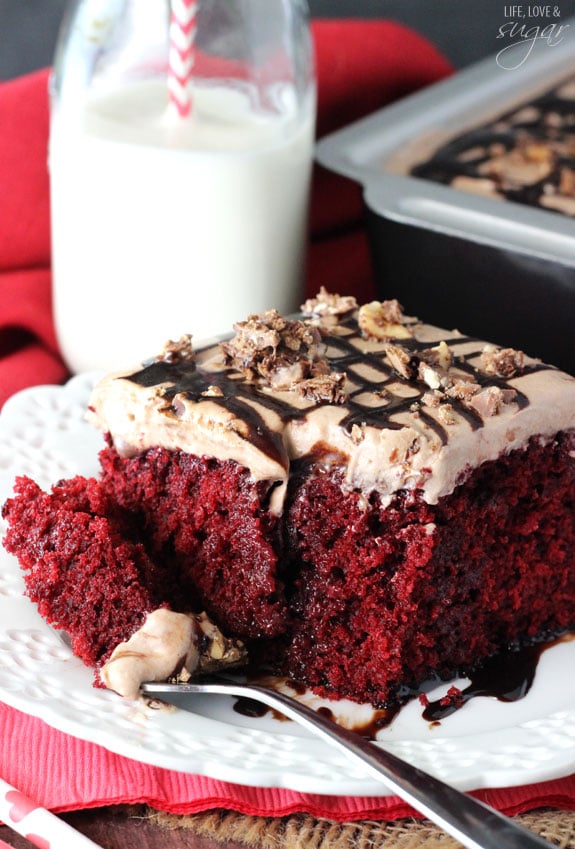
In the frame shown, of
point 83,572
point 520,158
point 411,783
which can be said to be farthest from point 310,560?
point 520,158

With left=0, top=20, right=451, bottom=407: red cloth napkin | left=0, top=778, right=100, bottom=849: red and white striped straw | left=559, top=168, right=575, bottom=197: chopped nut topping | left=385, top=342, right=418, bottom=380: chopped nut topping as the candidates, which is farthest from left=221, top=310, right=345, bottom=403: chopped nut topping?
left=559, top=168, right=575, bottom=197: chopped nut topping

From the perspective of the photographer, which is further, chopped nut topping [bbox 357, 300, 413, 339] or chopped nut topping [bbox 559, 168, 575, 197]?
chopped nut topping [bbox 559, 168, 575, 197]

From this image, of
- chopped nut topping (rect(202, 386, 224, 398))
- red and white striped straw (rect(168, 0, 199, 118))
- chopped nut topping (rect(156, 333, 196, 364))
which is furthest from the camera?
red and white striped straw (rect(168, 0, 199, 118))

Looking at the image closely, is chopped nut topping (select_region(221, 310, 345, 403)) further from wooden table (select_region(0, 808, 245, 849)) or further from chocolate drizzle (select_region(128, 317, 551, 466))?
wooden table (select_region(0, 808, 245, 849))

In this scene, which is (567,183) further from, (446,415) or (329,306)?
(446,415)

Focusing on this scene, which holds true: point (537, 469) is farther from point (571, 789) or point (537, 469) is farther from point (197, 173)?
point (197, 173)

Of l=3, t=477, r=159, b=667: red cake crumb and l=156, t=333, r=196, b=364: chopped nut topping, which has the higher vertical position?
l=156, t=333, r=196, b=364: chopped nut topping
